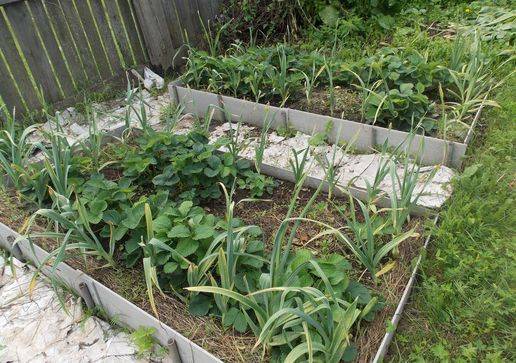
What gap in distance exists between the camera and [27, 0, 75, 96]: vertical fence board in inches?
152

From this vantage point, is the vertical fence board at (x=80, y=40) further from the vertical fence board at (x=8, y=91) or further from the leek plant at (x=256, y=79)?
the leek plant at (x=256, y=79)

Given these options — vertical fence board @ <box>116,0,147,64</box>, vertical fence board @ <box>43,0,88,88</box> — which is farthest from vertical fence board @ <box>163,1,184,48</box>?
vertical fence board @ <box>43,0,88,88</box>

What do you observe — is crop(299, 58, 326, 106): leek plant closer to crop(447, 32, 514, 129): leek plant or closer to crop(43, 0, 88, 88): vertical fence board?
crop(447, 32, 514, 129): leek plant

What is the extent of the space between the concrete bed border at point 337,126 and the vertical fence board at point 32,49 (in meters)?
1.24

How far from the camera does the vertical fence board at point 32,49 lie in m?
3.72

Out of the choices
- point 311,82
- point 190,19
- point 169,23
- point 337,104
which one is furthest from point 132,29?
point 337,104

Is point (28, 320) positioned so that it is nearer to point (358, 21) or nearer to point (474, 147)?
point (474, 147)

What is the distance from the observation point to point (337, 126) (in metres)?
2.99

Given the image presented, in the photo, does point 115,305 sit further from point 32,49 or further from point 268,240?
point 32,49

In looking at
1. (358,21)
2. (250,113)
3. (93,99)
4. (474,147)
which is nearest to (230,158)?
(250,113)

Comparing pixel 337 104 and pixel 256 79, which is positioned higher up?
pixel 256 79

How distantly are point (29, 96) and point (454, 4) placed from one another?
462 cm

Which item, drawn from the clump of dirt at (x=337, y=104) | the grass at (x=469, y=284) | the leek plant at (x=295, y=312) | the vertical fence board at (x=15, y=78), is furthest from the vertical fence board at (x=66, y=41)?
the grass at (x=469, y=284)

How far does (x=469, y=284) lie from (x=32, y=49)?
401cm
